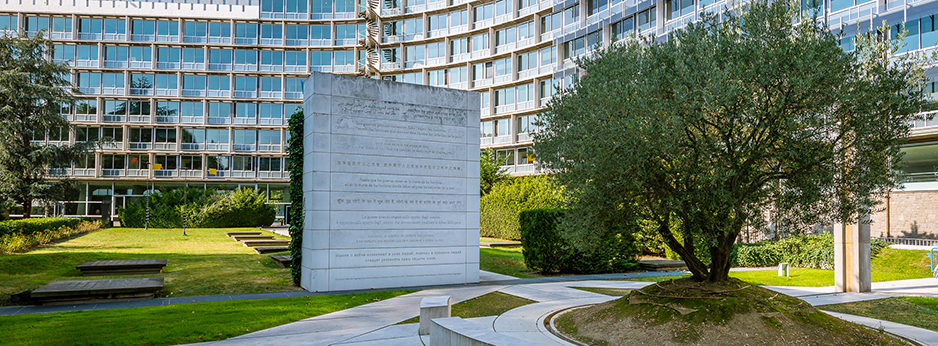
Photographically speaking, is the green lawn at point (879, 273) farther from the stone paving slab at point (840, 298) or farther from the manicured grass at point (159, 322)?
the manicured grass at point (159, 322)

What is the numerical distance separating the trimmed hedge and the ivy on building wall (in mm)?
17151

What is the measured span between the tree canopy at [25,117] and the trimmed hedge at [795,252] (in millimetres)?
43753

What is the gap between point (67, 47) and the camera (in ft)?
199

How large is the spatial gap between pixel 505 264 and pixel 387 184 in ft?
25.5

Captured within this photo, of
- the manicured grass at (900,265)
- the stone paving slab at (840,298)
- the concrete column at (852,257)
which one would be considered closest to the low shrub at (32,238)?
the stone paving slab at (840,298)

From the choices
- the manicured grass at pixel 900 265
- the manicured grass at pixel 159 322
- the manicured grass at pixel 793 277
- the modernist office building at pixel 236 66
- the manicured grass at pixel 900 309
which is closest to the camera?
the manicured grass at pixel 159 322

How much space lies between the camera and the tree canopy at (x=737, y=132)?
29.9 feet

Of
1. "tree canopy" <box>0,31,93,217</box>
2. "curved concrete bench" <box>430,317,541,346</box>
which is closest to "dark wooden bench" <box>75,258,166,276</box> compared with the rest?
"curved concrete bench" <box>430,317,541,346</box>

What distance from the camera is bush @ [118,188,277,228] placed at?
46469 mm

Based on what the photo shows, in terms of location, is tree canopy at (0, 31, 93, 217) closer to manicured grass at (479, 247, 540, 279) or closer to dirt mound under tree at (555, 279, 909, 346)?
manicured grass at (479, 247, 540, 279)

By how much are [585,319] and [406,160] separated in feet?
25.2

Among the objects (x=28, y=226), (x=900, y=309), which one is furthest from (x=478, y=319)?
(x=28, y=226)

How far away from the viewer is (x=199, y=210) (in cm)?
4709

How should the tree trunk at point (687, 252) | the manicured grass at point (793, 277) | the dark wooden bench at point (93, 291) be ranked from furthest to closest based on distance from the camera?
the manicured grass at point (793, 277)
the dark wooden bench at point (93, 291)
the tree trunk at point (687, 252)
